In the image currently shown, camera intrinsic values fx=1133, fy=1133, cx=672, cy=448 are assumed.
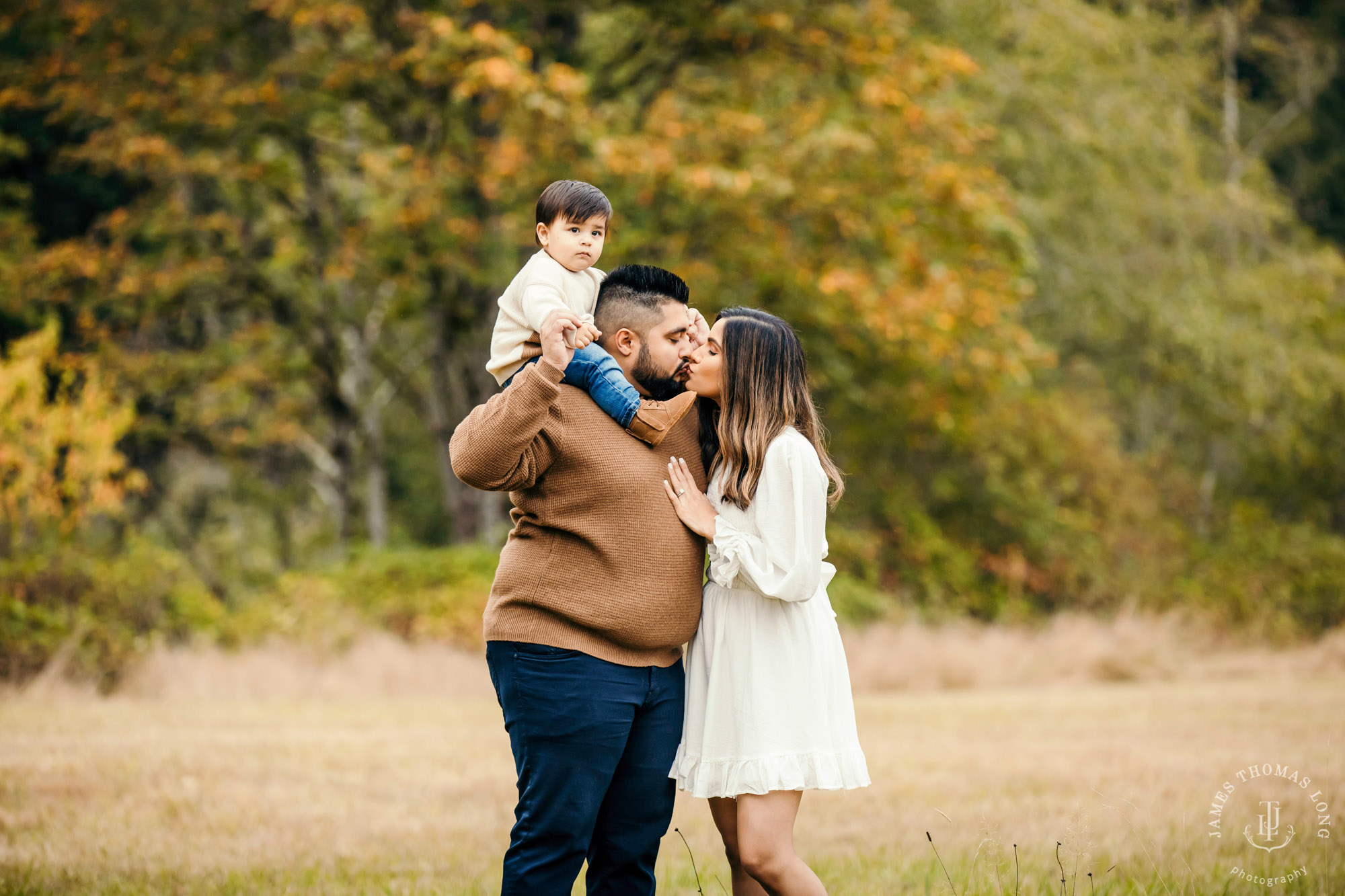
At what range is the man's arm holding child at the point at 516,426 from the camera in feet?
8.97

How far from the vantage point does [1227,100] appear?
69.2 ft

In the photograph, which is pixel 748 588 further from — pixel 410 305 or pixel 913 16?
pixel 913 16

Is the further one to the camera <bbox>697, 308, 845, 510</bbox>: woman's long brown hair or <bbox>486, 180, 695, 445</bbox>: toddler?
<bbox>697, 308, 845, 510</bbox>: woman's long brown hair

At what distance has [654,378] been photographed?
3131 mm

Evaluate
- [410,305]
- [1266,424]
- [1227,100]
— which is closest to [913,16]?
[410,305]

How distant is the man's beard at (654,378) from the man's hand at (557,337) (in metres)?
0.32

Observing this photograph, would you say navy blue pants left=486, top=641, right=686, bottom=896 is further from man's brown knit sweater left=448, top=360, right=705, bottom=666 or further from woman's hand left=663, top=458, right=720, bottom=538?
woman's hand left=663, top=458, right=720, bottom=538

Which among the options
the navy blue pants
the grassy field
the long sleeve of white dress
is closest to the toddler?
the long sleeve of white dress

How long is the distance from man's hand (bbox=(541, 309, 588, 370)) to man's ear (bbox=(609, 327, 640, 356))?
0.28 metres

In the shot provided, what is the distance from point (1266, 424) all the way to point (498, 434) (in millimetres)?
17197

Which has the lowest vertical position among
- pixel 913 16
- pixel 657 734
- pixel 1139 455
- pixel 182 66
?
pixel 1139 455

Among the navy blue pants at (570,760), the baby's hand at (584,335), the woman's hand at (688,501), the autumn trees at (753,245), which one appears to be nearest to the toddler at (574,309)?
the baby's hand at (584,335)

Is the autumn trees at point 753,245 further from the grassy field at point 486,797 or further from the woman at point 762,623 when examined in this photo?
the woman at point 762,623

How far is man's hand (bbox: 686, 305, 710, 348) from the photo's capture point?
3137mm
